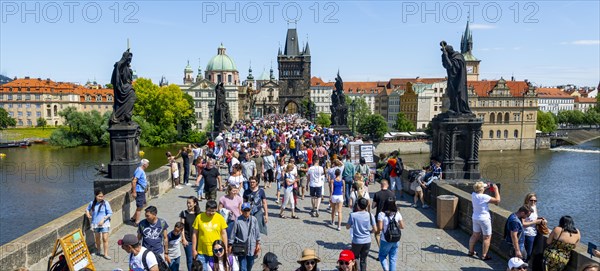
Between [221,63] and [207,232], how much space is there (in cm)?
13809

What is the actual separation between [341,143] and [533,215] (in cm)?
1170

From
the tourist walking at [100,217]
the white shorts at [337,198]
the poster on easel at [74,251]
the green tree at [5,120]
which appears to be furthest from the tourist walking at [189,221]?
the green tree at [5,120]

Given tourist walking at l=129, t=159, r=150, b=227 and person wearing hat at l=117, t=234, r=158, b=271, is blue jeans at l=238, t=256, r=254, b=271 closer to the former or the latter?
person wearing hat at l=117, t=234, r=158, b=271

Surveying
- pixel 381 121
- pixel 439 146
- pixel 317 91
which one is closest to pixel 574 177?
pixel 381 121

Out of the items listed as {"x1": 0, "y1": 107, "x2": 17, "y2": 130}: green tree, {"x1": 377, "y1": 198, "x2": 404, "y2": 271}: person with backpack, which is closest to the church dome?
{"x1": 0, "y1": 107, "x2": 17, "y2": 130}: green tree

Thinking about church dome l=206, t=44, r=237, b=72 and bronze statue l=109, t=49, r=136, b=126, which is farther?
church dome l=206, t=44, r=237, b=72

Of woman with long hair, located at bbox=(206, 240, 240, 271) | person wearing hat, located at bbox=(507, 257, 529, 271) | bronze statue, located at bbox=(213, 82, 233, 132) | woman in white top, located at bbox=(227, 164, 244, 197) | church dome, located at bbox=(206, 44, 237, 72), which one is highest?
church dome, located at bbox=(206, 44, 237, 72)

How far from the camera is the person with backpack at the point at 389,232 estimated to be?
6.68 metres

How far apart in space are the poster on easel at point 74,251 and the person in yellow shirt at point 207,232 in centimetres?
133

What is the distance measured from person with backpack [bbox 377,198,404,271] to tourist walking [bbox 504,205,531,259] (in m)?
1.60

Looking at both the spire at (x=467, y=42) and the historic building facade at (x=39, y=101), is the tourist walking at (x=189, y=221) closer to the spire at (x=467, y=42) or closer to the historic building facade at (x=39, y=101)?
the historic building facade at (x=39, y=101)

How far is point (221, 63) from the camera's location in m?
140

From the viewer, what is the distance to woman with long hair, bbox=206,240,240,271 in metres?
5.80

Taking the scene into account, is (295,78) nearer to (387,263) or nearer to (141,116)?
(141,116)
